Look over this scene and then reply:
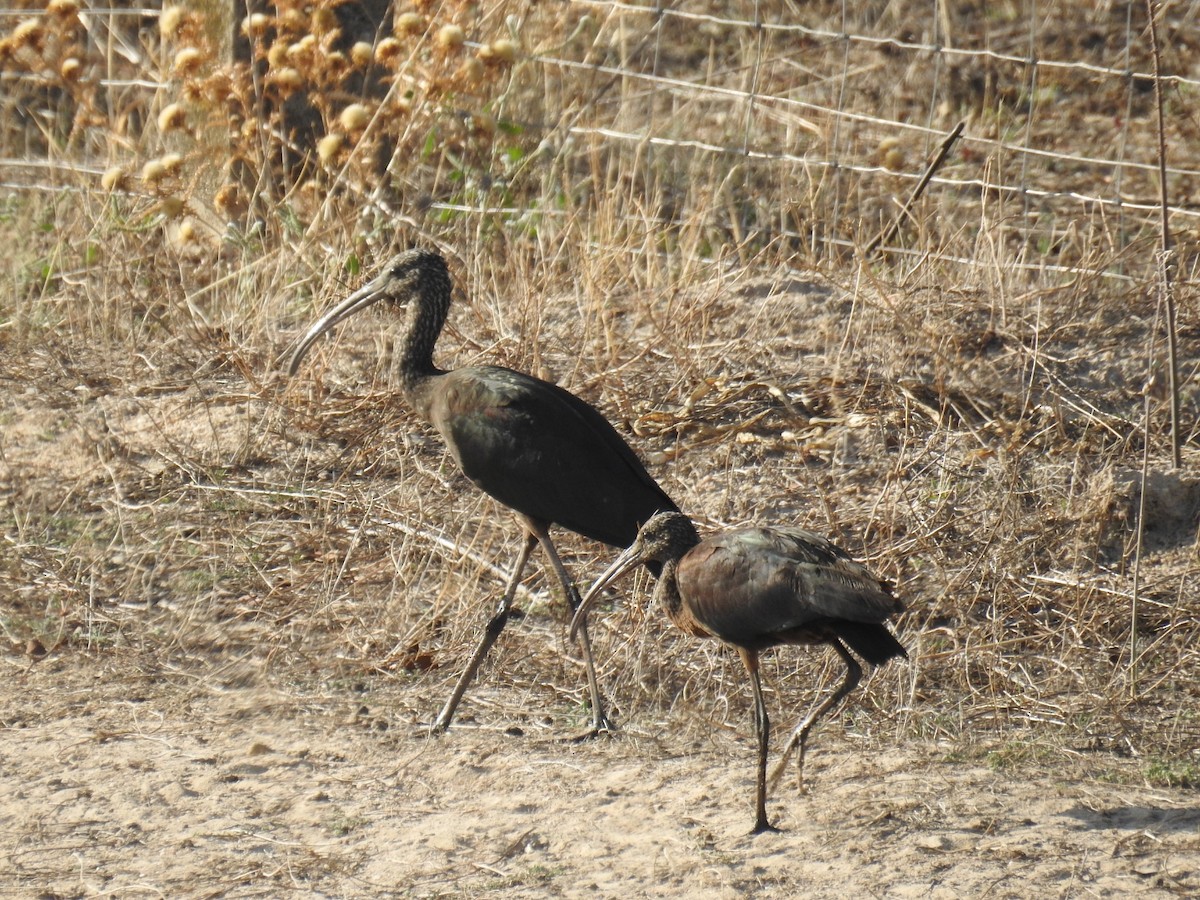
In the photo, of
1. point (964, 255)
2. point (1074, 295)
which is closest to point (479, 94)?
point (964, 255)

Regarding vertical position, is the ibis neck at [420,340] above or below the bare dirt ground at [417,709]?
above

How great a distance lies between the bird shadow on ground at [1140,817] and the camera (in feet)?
12.1

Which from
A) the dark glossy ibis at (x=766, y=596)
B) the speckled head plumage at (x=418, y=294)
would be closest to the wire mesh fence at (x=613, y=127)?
the speckled head plumage at (x=418, y=294)

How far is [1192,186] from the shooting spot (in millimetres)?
7688

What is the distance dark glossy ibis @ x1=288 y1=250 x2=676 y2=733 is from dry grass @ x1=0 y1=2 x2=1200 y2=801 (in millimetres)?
330

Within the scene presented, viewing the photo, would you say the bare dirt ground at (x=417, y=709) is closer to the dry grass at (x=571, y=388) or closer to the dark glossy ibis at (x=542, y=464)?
the dry grass at (x=571, y=388)

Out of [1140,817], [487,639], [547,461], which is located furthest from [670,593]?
[1140,817]

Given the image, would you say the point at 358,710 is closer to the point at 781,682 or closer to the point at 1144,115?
the point at 781,682

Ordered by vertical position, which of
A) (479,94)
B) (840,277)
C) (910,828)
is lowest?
(910,828)

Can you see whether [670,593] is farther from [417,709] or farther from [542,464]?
[417,709]

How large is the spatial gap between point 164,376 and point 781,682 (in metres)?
3.03

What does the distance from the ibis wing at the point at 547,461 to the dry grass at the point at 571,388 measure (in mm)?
464

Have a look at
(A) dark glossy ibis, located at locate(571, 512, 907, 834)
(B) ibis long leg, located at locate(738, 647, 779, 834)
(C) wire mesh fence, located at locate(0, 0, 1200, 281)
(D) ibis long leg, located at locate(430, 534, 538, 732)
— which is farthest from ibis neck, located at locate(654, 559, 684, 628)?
(C) wire mesh fence, located at locate(0, 0, 1200, 281)

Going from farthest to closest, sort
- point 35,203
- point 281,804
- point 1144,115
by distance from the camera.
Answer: point 1144,115 → point 35,203 → point 281,804
